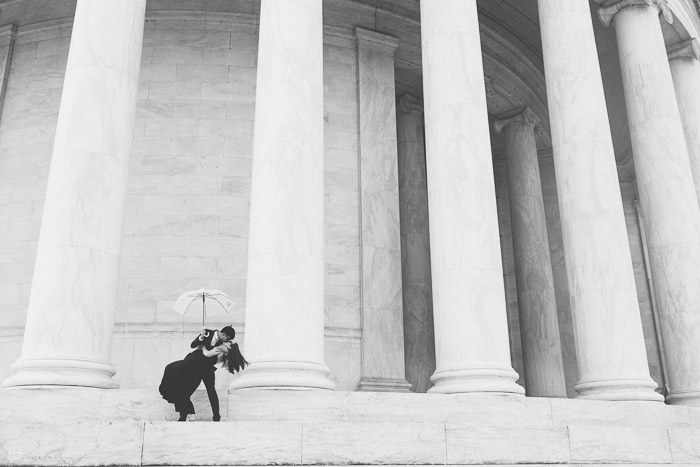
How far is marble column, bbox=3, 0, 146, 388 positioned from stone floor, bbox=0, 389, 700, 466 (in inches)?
91.8

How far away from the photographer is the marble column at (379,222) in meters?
62.5

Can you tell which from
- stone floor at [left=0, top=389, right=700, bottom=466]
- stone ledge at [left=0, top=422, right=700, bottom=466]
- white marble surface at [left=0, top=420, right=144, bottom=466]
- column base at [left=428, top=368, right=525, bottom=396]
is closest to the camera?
white marble surface at [left=0, top=420, right=144, bottom=466]

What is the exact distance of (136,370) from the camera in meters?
57.4

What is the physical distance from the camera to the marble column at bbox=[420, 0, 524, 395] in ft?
136

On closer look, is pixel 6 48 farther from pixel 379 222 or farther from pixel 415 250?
pixel 415 250

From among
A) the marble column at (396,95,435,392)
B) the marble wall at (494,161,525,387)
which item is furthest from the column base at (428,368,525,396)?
the marble wall at (494,161,525,387)

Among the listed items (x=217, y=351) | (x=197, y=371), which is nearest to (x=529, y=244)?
(x=217, y=351)

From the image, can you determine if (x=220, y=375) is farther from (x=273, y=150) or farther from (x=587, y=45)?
(x=587, y=45)

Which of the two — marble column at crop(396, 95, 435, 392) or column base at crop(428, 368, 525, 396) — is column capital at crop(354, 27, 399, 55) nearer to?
marble column at crop(396, 95, 435, 392)

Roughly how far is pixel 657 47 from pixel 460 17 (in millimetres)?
29774

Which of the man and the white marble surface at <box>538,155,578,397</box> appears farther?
the white marble surface at <box>538,155,578,397</box>

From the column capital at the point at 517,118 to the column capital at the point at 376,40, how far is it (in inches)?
990

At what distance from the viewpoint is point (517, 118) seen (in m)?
92.2

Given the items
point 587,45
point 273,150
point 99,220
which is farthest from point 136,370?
point 587,45
